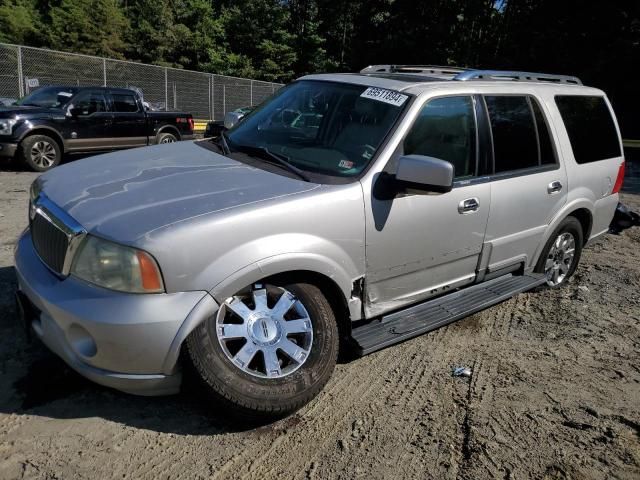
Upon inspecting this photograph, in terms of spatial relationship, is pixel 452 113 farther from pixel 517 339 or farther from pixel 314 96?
pixel 517 339

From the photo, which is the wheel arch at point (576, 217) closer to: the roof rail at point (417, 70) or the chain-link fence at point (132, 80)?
the roof rail at point (417, 70)

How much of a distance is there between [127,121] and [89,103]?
0.89m

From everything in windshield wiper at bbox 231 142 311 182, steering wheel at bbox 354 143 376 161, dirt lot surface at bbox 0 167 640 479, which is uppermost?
steering wheel at bbox 354 143 376 161

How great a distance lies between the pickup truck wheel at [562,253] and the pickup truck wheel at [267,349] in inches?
97.1

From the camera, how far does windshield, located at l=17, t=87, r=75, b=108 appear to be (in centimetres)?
1069

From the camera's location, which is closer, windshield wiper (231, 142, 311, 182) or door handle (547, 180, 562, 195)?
windshield wiper (231, 142, 311, 182)

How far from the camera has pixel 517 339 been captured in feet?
13.2

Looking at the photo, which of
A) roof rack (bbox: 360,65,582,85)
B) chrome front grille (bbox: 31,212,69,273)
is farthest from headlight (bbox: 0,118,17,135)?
chrome front grille (bbox: 31,212,69,273)

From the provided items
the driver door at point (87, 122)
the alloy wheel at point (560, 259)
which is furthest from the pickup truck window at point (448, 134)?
the driver door at point (87, 122)

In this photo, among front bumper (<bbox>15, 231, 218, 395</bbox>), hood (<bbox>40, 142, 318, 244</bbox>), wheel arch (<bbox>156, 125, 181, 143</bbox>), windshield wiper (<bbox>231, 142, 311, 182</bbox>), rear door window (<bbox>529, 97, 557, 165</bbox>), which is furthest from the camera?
wheel arch (<bbox>156, 125, 181, 143</bbox>)

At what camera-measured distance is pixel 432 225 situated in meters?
3.32

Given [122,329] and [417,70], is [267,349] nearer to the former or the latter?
[122,329]

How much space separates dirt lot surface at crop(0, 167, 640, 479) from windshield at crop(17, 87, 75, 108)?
26.7ft

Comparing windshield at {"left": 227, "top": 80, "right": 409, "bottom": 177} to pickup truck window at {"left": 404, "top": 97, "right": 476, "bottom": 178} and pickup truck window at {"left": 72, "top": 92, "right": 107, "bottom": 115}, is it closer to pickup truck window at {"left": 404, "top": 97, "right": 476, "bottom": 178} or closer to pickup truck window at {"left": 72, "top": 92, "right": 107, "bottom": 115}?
pickup truck window at {"left": 404, "top": 97, "right": 476, "bottom": 178}
